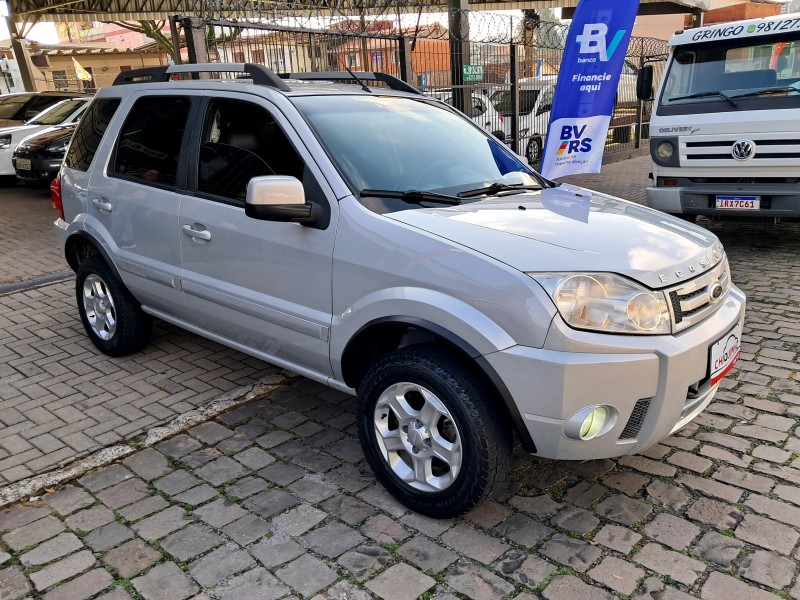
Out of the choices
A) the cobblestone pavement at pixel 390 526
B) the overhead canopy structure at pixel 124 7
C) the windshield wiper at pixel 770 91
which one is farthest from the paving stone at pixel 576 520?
the overhead canopy structure at pixel 124 7

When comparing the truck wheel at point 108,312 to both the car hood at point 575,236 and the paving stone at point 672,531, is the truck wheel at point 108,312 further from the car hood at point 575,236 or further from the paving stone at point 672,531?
the paving stone at point 672,531

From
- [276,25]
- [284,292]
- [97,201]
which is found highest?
[276,25]

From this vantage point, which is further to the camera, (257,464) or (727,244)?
(727,244)

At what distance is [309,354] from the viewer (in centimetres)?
344

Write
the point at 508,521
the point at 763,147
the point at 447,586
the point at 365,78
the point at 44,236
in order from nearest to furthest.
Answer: the point at 447,586 → the point at 508,521 → the point at 365,78 → the point at 763,147 → the point at 44,236

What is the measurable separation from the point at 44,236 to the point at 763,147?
28.5 ft

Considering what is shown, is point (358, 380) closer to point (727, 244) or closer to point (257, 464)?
point (257, 464)

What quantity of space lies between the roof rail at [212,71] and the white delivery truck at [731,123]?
4.81m

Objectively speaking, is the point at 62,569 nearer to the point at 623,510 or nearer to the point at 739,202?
the point at 623,510

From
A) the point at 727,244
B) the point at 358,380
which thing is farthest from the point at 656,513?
the point at 727,244

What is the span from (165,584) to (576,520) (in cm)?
171

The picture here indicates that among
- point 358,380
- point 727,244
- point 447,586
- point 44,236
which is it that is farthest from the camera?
point 44,236

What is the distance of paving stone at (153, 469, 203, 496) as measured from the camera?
330 centimetres

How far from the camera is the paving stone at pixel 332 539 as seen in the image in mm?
2826
